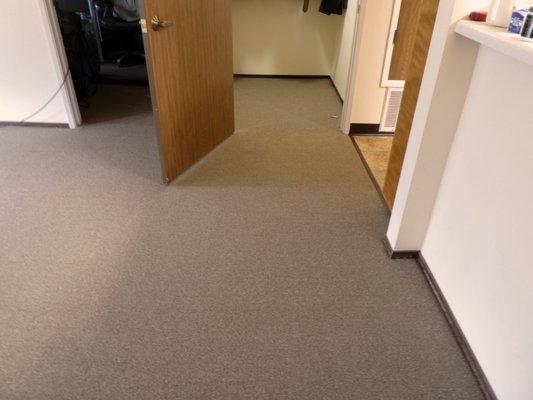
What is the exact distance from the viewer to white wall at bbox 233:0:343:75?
167 inches

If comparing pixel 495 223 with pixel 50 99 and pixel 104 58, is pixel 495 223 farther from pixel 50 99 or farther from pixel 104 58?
pixel 104 58

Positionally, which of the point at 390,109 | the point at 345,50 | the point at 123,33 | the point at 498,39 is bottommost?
the point at 390,109

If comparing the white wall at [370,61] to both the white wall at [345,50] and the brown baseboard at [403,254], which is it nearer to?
the white wall at [345,50]

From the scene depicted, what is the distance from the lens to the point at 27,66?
9.72 ft

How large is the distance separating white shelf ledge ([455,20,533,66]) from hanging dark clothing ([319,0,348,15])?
2.84 meters

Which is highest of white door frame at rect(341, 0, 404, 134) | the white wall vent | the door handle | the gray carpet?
the door handle

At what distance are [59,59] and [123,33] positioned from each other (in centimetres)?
225

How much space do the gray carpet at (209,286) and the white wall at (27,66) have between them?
472 mm

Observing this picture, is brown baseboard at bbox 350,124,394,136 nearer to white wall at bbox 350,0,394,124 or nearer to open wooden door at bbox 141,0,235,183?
white wall at bbox 350,0,394,124

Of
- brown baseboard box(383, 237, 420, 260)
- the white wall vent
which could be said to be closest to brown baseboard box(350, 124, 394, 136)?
the white wall vent

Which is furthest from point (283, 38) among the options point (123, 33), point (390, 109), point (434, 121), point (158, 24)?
point (434, 121)

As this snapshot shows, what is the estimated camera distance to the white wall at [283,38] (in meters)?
4.24

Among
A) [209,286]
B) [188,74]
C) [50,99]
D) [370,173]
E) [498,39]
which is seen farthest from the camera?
[50,99]

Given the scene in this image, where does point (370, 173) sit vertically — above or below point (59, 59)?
below
